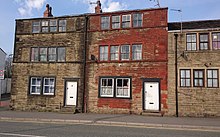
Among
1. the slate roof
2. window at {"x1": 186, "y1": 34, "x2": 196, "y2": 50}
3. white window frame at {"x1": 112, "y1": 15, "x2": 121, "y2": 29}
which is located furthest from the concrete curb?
white window frame at {"x1": 112, "y1": 15, "x2": 121, "y2": 29}

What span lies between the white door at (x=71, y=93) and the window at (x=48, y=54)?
255 cm

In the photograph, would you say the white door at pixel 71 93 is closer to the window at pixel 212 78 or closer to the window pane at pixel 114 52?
the window pane at pixel 114 52

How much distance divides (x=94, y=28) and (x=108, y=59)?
3262 millimetres

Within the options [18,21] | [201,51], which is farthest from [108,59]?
Result: [18,21]

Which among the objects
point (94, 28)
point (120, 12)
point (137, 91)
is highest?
point (120, 12)

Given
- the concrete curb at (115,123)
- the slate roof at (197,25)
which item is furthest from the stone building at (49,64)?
the slate roof at (197,25)

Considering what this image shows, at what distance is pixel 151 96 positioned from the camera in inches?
707

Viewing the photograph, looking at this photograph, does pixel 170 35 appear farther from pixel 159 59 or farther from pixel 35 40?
pixel 35 40

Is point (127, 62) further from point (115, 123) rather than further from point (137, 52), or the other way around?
point (115, 123)

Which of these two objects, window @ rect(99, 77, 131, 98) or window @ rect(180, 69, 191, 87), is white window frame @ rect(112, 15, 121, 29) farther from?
window @ rect(180, 69, 191, 87)

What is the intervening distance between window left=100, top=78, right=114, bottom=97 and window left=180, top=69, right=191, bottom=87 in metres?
5.79

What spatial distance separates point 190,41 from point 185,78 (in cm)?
305

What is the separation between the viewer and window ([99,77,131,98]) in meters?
18.7

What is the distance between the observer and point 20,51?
856 inches
